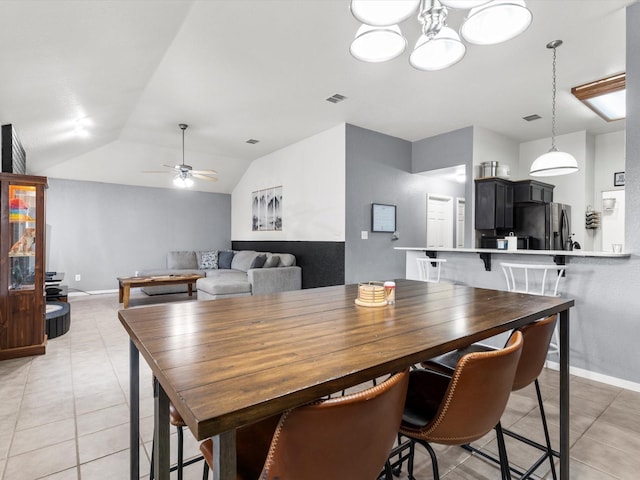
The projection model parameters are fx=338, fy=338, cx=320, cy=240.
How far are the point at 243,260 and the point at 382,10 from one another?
5.95 m

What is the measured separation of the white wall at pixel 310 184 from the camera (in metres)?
5.16

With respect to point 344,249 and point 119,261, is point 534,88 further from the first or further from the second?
point 119,261

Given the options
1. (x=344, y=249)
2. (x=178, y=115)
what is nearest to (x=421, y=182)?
(x=344, y=249)

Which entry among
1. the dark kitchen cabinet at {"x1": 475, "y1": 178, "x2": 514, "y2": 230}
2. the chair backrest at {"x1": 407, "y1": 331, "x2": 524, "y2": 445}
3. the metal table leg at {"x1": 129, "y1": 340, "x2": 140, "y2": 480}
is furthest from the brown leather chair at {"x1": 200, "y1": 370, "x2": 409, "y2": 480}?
the dark kitchen cabinet at {"x1": 475, "y1": 178, "x2": 514, "y2": 230}

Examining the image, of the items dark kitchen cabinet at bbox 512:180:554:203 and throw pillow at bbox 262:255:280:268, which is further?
throw pillow at bbox 262:255:280:268

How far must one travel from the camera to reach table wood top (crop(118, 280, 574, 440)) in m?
0.74

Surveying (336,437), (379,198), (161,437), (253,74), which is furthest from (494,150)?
(161,437)

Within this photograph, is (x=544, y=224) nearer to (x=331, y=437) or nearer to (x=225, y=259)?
(x=331, y=437)

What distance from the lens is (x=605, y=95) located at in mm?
3820

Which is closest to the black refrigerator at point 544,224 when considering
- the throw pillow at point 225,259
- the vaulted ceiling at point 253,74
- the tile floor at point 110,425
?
the vaulted ceiling at point 253,74

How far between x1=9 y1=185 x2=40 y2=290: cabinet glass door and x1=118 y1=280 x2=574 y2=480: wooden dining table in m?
2.66

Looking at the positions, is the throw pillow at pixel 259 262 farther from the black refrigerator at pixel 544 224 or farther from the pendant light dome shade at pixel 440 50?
the pendant light dome shade at pixel 440 50

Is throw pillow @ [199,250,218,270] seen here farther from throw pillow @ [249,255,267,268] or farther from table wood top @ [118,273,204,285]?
throw pillow @ [249,255,267,268]

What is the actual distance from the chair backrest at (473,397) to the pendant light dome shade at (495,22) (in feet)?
4.82
